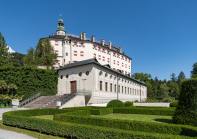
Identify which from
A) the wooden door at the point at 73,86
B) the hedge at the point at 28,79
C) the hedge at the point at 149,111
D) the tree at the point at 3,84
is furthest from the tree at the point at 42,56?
the hedge at the point at 149,111

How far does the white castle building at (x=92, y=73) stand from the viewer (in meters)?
26.1

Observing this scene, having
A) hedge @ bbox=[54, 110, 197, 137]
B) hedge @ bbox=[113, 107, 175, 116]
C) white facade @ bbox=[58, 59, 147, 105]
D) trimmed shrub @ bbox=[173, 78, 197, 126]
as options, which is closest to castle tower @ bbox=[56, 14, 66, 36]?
white facade @ bbox=[58, 59, 147, 105]

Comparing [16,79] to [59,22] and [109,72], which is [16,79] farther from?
[59,22]

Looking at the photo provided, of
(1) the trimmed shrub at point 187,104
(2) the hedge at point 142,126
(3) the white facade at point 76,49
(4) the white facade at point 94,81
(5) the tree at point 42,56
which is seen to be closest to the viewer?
(2) the hedge at point 142,126

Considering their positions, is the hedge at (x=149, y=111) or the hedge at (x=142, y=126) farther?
the hedge at (x=149, y=111)

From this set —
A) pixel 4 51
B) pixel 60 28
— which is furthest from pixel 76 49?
pixel 4 51

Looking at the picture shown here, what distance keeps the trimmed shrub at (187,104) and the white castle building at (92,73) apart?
16.4m

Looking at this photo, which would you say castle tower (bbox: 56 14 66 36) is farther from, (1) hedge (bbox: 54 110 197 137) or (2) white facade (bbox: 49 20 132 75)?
(1) hedge (bbox: 54 110 197 137)

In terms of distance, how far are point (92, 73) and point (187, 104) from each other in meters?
18.0

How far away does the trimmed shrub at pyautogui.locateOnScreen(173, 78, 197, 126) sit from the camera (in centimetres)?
845

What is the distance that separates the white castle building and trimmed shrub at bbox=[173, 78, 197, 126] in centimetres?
1644

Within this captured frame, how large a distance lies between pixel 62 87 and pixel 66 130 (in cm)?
2272

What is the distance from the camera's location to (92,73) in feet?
84.4

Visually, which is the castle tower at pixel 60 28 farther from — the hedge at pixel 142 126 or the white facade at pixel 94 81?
the hedge at pixel 142 126
